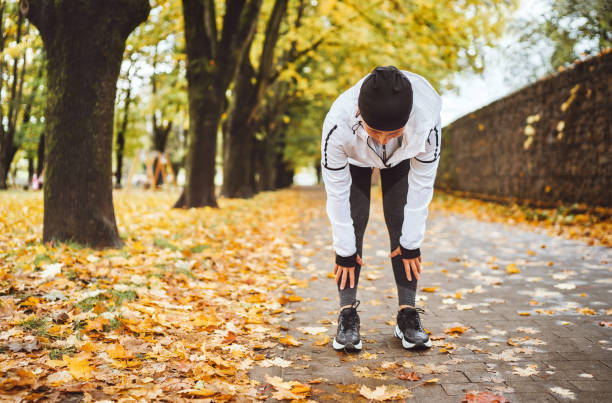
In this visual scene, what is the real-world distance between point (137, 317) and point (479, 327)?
2433 mm

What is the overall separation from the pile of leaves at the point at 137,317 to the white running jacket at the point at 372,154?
1.05 metres

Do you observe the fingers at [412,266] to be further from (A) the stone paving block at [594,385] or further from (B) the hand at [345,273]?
(A) the stone paving block at [594,385]

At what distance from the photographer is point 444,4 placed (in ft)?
37.5

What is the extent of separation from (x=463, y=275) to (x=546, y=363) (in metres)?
2.59

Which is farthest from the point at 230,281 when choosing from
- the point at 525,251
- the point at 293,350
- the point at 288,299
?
the point at 525,251

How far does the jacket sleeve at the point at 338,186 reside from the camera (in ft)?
9.05

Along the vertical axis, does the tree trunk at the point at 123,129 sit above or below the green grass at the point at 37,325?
above

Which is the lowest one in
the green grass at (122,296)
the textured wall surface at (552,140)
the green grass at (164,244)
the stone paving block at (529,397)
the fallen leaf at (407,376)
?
the fallen leaf at (407,376)

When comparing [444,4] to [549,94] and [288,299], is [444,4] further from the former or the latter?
[288,299]

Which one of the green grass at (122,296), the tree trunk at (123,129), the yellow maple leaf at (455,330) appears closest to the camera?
the yellow maple leaf at (455,330)

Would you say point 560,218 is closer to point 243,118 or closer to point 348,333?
point 348,333

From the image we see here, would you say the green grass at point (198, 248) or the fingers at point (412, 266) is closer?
the fingers at point (412, 266)

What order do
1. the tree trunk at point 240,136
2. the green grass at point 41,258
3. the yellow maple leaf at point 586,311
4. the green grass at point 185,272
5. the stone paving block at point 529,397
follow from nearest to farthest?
the stone paving block at point 529,397, the yellow maple leaf at point 586,311, the green grass at point 41,258, the green grass at point 185,272, the tree trunk at point 240,136

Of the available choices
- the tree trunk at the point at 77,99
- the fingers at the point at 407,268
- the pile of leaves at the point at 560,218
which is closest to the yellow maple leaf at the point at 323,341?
the fingers at the point at 407,268
